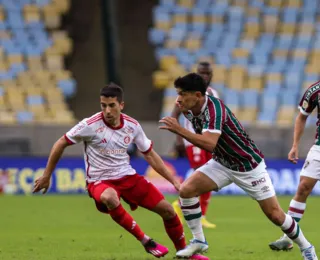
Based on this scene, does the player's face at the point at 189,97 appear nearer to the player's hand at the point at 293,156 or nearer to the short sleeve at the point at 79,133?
the short sleeve at the point at 79,133

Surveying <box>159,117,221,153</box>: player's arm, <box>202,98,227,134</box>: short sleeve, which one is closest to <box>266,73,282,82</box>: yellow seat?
<box>202,98,227,134</box>: short sleeve

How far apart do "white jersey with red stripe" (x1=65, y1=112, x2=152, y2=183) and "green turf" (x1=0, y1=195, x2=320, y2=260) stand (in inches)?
34.4

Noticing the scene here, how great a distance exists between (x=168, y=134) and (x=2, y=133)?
3795 millimetres

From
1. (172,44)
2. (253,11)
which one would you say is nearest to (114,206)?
(172,44)

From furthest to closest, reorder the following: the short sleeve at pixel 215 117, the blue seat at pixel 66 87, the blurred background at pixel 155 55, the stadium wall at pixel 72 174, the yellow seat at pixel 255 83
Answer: the yellow seat at pixel 255 83 → the blue seat at pixel 66 87 → the blurred background at pixel 155 55 → the stadium wall at pixel 72 174 → the short sleeve at pixel 215 117

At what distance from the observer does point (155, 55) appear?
25.0 meters

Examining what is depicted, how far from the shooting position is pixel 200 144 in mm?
7691

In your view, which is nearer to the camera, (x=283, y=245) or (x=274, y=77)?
(x=283, y=245)

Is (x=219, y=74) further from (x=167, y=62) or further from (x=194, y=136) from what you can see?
(x=194, y=136)

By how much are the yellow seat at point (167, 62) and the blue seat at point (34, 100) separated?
A: 3645 millimetres

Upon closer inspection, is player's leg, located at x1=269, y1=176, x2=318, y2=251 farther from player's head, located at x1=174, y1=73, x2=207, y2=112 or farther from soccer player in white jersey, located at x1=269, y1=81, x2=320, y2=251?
player's head, located at x1=174, y1=73, x2=207, y2=112

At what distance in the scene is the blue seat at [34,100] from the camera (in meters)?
22.5

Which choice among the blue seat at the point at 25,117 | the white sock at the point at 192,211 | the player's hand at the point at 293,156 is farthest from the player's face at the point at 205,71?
the blue seat at the point at 25,117

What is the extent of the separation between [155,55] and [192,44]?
1131mm
